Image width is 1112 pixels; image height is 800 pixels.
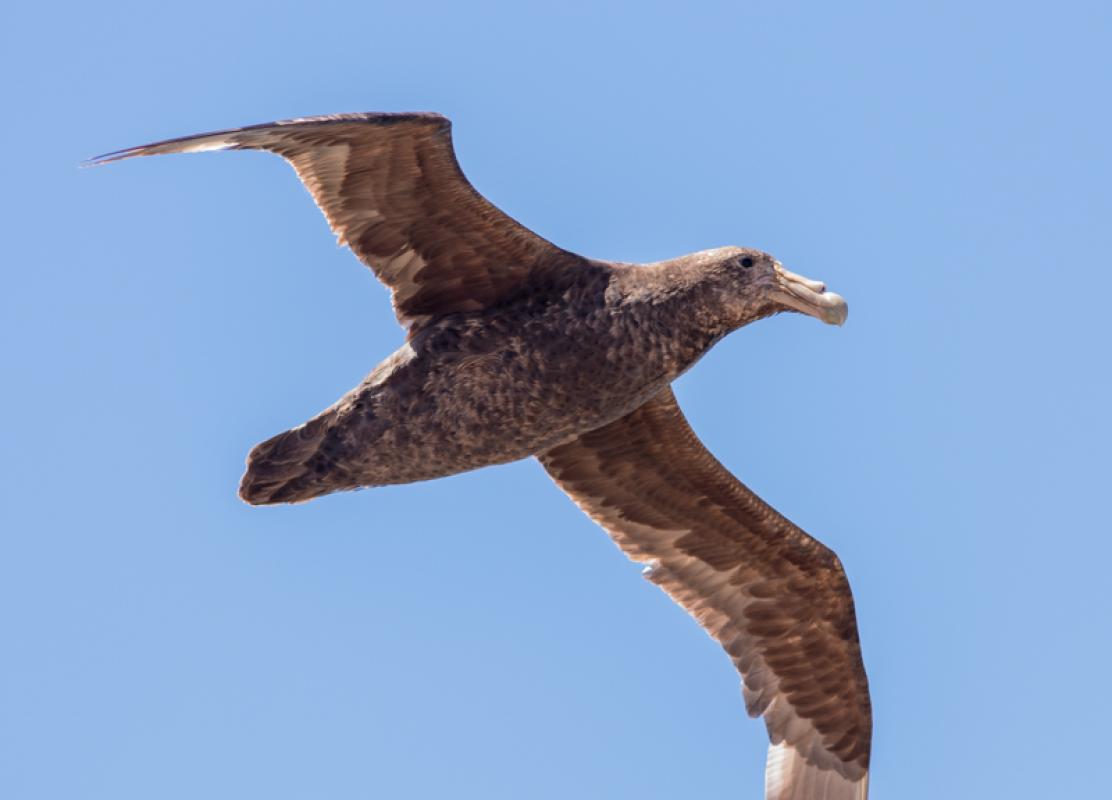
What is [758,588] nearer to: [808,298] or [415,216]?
[808,298]

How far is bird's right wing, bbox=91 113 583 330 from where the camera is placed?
42.1 feet

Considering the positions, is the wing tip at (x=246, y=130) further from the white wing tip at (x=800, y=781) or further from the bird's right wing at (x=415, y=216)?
the white wing tip at (x=800, y=781)

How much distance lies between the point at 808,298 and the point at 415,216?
282cm

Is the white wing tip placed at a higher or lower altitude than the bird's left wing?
lower

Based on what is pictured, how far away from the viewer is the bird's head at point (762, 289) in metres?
13.1

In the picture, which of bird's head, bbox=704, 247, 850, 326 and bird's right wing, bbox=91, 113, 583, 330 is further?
bird's head, bbox=704, 247, 850, 326

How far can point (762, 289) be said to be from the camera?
1320 cm

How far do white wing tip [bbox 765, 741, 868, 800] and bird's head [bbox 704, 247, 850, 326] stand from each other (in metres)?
Result: 3.84

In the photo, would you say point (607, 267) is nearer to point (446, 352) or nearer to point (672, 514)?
point (446, 352)

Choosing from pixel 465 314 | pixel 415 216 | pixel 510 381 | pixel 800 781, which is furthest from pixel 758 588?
pixel 415 216

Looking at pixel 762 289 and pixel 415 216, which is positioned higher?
pixel 415 216

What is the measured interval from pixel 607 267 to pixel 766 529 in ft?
9.98

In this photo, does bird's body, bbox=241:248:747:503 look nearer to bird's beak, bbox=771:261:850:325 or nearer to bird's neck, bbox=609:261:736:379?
bird's neck, bbox=609:261:736:379

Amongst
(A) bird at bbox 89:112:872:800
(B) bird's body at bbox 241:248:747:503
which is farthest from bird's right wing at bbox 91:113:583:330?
(B) bird's body at bbox 241:248:747:503
